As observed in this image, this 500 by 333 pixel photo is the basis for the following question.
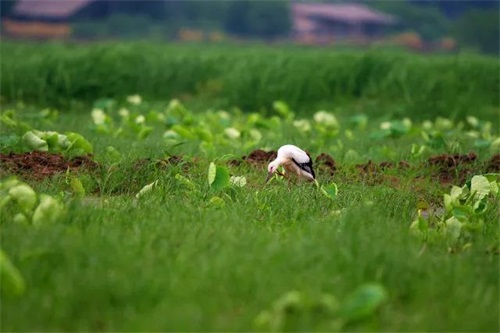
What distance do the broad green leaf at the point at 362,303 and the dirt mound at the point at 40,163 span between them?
2.52m

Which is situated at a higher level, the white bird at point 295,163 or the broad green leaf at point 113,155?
the white bird at point 295,163

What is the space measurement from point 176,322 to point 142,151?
322 cm

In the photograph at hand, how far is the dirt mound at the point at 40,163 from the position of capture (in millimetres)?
5090

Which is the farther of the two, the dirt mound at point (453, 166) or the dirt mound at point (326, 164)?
the dirt mound at point (453, 166)

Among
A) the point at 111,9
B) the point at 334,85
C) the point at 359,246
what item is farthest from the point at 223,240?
the point at 111,9

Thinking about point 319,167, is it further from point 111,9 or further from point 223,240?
point 111,9

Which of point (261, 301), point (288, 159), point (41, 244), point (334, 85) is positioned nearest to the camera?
point (261, 301)

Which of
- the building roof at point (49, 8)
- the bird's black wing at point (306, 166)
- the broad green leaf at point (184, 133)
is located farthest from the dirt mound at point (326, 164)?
the building roof at point (49, 8)

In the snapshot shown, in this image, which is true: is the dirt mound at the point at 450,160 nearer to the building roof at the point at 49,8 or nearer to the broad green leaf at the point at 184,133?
the broad green leaf at the point at 184,133

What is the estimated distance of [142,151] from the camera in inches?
235

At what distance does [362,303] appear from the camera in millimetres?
2908

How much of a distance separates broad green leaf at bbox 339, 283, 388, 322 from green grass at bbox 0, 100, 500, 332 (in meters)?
0.04

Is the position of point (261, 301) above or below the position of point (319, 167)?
above

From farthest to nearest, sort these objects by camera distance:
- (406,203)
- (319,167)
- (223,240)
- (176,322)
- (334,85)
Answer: (334,85) < (319,167) < (406,203) < (223,240) < (176,322)
